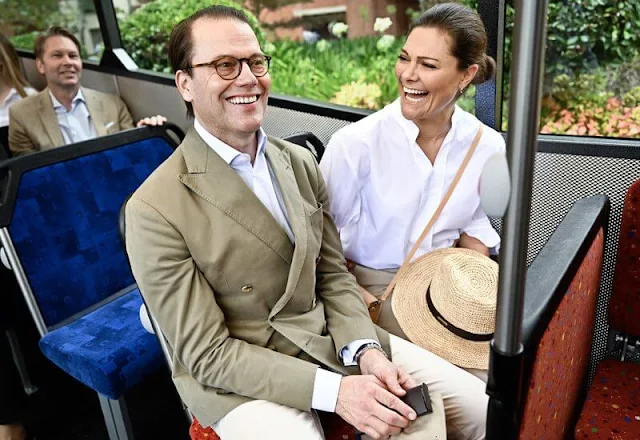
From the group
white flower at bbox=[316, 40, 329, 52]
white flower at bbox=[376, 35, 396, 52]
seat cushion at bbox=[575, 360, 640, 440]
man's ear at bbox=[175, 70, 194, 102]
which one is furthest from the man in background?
seat cushion at bbox=[575, 360, 640, 440]

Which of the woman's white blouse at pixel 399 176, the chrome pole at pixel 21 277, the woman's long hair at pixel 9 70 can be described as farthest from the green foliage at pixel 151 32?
the woman's white blouse at pixel 399 176

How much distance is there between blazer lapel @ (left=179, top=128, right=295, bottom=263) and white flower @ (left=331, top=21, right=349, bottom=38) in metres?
2.43

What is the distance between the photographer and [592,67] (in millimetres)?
2486

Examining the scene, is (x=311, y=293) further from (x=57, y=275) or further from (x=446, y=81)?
(x=57, y=275)

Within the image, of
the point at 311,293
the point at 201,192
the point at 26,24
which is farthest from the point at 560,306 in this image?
the point at 26,24

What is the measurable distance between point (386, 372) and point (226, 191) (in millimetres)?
594

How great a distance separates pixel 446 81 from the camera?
171 cm

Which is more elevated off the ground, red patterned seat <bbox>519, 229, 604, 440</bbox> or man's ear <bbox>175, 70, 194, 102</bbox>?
man's ear <bbox>175, 70, 194, 102</bbox>

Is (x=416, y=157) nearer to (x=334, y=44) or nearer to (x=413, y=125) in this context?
(x=413, y=125)

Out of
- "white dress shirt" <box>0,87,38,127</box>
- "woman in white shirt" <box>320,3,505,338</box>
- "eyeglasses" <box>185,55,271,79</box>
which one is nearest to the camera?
"eyeglasses" <box>185,55,271,79</box>

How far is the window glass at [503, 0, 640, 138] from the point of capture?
235 centimetres

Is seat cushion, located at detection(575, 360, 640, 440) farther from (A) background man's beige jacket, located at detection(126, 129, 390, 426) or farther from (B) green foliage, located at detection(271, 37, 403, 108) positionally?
(B) green foliage, located at detection(271, 37, 403, 108)

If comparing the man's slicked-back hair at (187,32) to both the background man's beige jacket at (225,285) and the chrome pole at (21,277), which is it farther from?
the chrome pole at (21,277)

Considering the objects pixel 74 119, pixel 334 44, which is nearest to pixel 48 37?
pixel 74 119
